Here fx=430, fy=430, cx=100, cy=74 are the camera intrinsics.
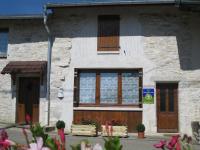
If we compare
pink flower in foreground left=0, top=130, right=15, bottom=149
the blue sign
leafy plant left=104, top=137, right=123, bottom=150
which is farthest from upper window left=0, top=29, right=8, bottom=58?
pink flower in foreground left=0, top=130, right=15, bottom=149

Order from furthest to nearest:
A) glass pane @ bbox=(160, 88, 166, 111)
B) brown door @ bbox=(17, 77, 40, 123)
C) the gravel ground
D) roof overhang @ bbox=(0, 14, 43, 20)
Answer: brown door @ bbox=(17, 77, 40, 123) < roof overhang @ bbox=(0, 14, 43, 20) < glass pane @ bbox=(160, 88, 166, 111) < the gravel ground

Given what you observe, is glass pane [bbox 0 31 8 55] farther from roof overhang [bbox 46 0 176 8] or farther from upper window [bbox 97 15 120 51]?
upper window [bbox 97 15 120 51]

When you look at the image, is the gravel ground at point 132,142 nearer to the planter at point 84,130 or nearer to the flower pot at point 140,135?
the flower pot at point 140,135

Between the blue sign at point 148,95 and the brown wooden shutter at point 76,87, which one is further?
the brown wooden shutter at point 76,87

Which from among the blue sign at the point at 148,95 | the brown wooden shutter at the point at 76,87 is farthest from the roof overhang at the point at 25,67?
the blue sign at the point at 148,95

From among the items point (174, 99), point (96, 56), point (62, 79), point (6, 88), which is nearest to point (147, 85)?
point (174, 99)

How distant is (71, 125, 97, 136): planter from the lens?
1698cm

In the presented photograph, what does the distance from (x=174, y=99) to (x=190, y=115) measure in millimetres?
956

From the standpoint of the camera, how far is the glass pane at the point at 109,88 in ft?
60.1

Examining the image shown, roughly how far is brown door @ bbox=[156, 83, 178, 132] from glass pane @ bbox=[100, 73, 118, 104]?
1802mm

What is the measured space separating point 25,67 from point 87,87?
9.21 ft

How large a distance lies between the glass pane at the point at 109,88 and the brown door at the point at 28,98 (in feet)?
9.71

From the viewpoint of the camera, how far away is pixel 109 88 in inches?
725

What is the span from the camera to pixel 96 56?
60.6 feet
